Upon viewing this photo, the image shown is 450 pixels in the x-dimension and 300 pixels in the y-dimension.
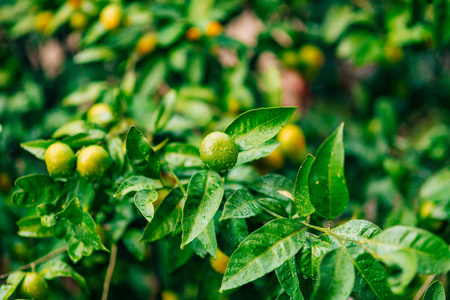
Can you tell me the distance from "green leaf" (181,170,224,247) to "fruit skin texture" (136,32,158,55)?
0.70 meters

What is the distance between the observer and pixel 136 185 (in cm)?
58

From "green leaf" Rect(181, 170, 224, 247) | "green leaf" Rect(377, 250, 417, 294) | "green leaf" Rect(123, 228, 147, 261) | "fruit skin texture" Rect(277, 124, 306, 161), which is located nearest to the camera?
"green leaf" Rect(377, 250, 417, 294)

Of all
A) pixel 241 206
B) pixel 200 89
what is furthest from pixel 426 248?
pixel 200 89

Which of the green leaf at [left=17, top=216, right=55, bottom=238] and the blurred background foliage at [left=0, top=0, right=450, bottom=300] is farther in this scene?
the blurred background foliage at [left=0, top=0, right=450, bottom=300]

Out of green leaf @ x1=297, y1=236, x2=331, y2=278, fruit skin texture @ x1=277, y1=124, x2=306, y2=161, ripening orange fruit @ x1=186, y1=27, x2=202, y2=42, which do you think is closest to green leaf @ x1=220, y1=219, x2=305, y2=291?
green leaf @ x1=297, y1=236, x2=331, y2=278

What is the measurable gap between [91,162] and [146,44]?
0.60 metres

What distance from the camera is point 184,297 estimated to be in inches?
42.3

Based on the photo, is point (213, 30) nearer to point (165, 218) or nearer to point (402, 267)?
point (165, 218)

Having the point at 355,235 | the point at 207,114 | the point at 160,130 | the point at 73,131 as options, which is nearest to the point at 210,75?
the point at 207,114

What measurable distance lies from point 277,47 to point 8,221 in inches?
42.8

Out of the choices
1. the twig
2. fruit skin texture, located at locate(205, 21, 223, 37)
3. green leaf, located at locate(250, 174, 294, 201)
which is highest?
fruit skin texture, located at locate(205, 21, 223, 37)

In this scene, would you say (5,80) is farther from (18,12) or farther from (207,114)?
(207,114)

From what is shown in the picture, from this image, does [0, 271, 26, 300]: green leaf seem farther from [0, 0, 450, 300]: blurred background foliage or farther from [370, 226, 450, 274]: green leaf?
[370, 226, 450, 274]: green leaf

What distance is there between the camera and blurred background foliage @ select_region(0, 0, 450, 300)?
3.19 ft
